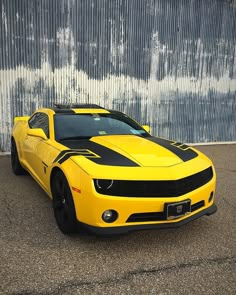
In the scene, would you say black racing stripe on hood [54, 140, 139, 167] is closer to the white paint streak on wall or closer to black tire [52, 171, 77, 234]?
black tire [52, 171, 77, 234]

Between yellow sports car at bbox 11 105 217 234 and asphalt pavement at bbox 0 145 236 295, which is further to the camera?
yellow sports car at bbox 11 105 217 234

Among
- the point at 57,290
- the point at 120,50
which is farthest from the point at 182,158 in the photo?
the point at 120,50

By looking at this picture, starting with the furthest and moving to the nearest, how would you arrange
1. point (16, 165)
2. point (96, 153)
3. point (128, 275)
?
point (16, 165)
point (96, 153)
point (128, 275)

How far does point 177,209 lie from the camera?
10.4 feet

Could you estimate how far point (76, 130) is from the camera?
14.2ft

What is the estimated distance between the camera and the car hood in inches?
129

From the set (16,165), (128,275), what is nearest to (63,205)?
(128,275)

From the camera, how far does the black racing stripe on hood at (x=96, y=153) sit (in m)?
3.23

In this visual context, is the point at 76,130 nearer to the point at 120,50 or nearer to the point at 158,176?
the point at 158,176

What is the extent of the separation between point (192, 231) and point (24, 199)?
8.25ft

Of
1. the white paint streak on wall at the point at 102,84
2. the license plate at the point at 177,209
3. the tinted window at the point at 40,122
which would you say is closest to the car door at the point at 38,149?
the tinted window at the point at 40,122

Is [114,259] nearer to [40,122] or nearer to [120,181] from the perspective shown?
[120,181]

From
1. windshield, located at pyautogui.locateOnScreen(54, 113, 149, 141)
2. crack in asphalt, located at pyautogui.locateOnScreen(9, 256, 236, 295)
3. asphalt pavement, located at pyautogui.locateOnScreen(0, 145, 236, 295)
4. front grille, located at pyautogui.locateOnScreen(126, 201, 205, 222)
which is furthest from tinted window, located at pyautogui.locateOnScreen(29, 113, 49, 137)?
crack in asphalt, located at pyautogui.locateOnScreen(9, 256, 236, 295)

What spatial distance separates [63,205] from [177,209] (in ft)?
4.18
